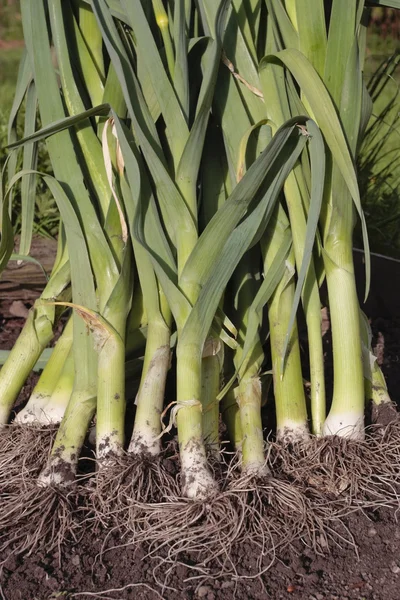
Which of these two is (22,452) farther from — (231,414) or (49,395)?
(231,414)

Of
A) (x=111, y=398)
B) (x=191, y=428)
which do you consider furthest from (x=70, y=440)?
(x=191, y=428)

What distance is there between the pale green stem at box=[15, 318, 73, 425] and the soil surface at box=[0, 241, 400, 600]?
313 mm

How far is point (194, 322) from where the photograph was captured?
53.3 inches

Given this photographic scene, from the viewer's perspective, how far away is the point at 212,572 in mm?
1210

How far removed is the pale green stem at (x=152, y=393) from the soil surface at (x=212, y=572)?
0.59 feet

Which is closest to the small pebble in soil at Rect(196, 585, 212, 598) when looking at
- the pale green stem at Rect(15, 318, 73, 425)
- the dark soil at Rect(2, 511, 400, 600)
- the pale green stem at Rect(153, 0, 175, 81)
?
the dark soil at Rect(2, 511, 400, 600)

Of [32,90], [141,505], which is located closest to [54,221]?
[32,90]

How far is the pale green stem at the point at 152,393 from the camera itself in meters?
1.39

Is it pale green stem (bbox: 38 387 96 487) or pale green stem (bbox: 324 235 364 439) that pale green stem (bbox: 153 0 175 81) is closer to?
pale green stem (bbox: 324 235 364 439)

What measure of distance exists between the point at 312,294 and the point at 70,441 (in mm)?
573

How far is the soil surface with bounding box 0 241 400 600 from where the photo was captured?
3.84 ft

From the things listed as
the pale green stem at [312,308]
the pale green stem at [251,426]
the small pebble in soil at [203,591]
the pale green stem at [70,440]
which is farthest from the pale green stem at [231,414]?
the small pebble in soil at [203,591]

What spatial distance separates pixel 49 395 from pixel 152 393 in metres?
0.30

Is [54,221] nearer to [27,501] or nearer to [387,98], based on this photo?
[27,501]
